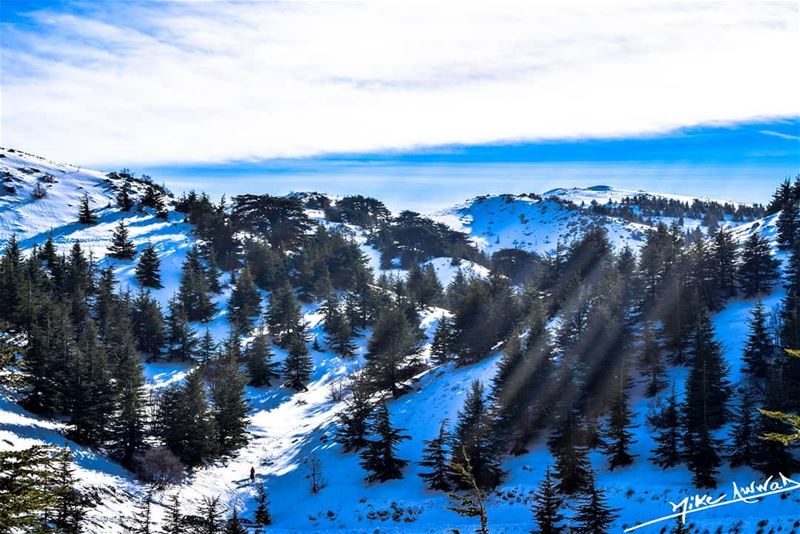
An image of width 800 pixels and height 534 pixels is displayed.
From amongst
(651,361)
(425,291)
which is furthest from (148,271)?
(651,361)

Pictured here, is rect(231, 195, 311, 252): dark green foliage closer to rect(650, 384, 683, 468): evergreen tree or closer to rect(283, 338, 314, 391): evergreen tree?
rect(283, 338, 314, 391): evergreen tree

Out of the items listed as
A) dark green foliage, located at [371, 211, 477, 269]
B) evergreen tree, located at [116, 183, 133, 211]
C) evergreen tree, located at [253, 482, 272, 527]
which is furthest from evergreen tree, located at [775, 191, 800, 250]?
evergreen tree, located at [116, 183, 133, 211]

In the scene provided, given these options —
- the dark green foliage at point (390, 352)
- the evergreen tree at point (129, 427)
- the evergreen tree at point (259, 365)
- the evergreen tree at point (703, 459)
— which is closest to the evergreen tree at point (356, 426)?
the dark green foliage at point (390, 352)

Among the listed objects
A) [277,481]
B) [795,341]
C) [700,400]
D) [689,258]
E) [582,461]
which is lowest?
[277,481]

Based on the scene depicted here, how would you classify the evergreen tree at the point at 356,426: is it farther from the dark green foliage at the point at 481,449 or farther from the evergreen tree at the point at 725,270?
the evergreen tree at the point at 725,270

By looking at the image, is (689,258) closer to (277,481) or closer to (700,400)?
(700,400)

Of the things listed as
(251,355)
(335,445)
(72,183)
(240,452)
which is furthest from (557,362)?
(72,183)
